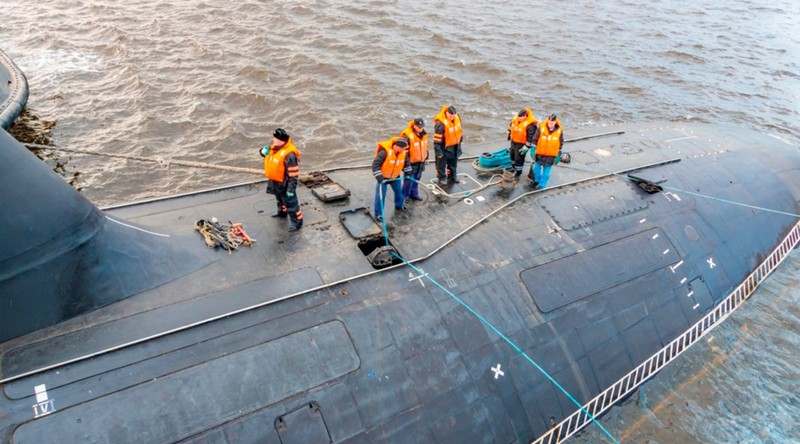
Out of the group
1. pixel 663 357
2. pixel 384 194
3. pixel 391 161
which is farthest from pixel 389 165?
pixel 663 357

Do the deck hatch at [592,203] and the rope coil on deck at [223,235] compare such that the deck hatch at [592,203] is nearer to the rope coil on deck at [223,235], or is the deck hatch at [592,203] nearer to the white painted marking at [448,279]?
the white painted marking at [448,279]

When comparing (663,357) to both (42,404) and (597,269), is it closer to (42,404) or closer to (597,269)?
(597,269)

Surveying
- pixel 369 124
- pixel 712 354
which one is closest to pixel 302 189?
pixel 369 124

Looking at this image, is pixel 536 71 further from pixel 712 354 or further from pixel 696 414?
pixel 696 414

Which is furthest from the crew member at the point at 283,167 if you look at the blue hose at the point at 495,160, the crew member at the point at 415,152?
the blue hose at the point at 495,160

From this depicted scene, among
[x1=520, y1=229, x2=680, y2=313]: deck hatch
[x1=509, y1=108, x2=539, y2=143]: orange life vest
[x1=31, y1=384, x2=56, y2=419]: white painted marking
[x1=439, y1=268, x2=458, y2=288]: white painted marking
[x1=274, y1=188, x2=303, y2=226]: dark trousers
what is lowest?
[x1=520, y1=229, x2=680, y2=313]: deck hatch

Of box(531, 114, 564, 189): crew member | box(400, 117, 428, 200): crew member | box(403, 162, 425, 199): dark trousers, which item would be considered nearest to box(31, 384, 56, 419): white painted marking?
box(400, 117, 428, 200): crew member

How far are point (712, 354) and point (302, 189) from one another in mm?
10186

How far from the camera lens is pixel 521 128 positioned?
11.6 metres

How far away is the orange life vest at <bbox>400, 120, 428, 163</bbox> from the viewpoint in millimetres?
10172

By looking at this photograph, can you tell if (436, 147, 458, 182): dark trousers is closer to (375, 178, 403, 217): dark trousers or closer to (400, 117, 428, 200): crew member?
(400, 117, 428, 200): crew member

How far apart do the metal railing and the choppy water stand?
1057 millimetres

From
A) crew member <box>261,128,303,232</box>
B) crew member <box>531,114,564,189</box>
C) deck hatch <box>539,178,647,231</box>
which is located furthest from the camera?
deck hatch <box>539,178,647,231</box>

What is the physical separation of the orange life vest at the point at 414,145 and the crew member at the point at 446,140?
0.56m
